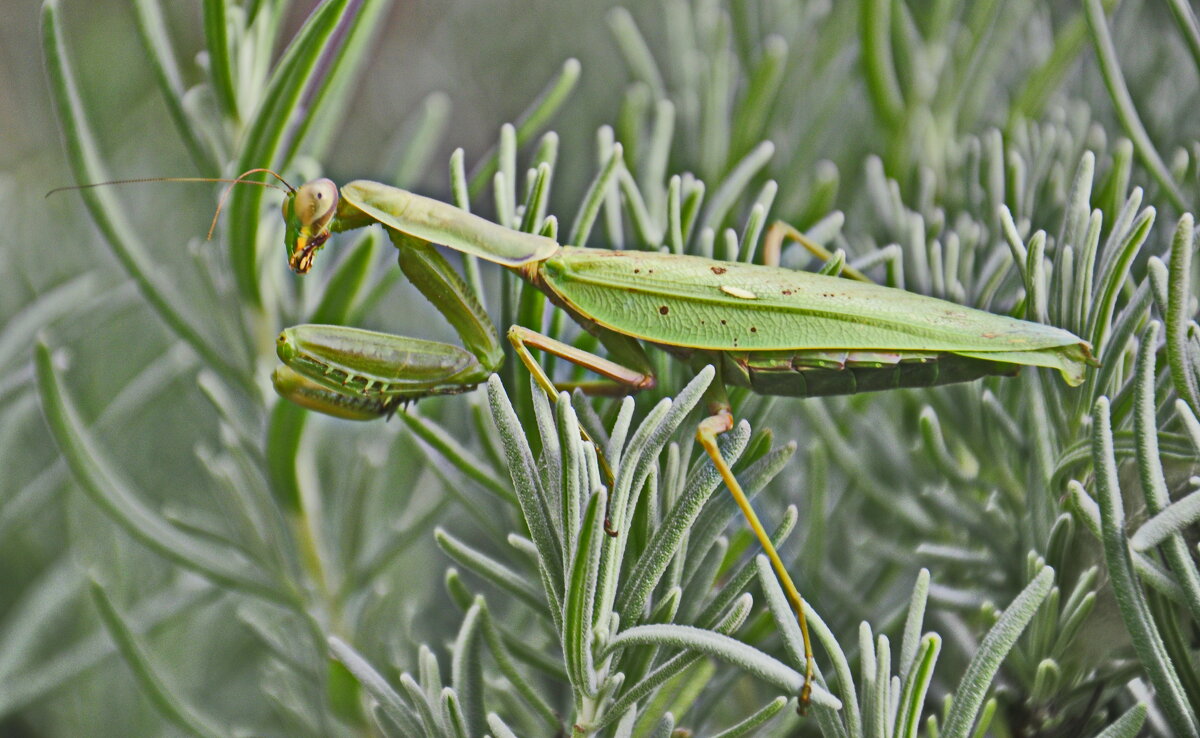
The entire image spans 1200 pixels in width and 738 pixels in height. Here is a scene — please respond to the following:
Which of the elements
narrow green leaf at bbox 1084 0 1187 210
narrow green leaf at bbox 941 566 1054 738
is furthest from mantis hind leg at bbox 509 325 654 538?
narrow green leaf at bbox 1084 0 1187 210

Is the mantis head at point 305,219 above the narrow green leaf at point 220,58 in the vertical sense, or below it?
below

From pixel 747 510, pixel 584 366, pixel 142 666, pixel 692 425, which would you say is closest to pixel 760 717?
pixel 747 510

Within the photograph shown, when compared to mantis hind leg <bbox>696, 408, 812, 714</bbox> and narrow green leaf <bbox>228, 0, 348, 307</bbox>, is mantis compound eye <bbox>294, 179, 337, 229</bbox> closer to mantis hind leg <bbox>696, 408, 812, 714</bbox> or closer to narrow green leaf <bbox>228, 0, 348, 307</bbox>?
narrow green leaf <bbox>228, 0, 348, 307</bbox>

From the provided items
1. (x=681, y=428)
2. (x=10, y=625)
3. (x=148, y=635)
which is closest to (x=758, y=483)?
(x=681, y=428)

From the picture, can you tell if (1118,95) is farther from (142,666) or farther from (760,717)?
(142,666)

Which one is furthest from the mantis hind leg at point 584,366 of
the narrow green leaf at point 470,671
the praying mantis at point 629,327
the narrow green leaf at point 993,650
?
the narrow green leaf at point 993,650

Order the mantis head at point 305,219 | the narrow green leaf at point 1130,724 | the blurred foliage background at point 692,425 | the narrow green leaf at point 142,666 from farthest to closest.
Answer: the mantis head at point 305,219 → the narrow green leaf at point 142,666 → the blurred foliage background at point 692,425 → the narrow green leaf at point 1130,724

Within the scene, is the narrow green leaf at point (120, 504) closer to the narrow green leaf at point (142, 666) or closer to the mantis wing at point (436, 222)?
the narrow green leaf at point (142, 666)
